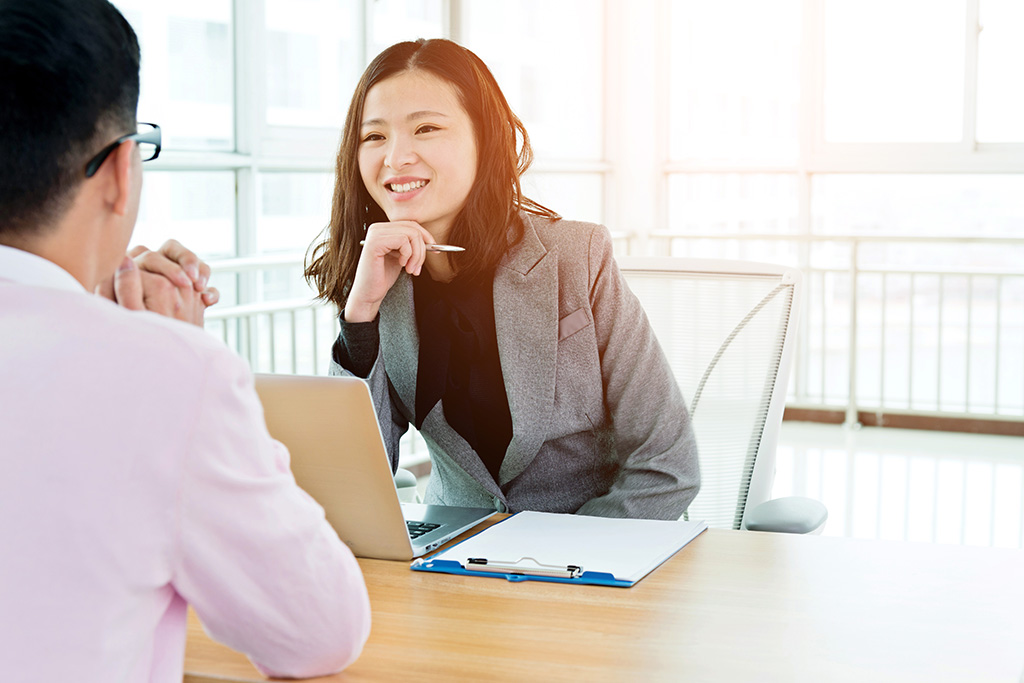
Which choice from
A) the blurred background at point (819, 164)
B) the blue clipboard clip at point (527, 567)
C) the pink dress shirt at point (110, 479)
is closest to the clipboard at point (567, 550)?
the blue clipboard clip at point (527, 567)

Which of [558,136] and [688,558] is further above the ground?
[558,136]

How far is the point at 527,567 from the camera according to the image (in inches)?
46.9

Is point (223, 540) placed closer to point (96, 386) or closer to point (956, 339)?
point (96, 386)

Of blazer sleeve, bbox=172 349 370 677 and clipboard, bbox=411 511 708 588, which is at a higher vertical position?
blazer sleeve, bbox=172 349 370 677

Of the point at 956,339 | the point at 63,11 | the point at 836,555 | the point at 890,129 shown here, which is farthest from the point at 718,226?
the point at 63,11

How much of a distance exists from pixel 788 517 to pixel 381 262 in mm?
673

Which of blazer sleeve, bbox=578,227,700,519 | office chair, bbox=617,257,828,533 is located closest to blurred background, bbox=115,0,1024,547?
office chair, bbox=617,257,828,533

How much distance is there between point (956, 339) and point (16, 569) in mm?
4918

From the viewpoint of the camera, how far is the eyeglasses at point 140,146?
73 centimetres

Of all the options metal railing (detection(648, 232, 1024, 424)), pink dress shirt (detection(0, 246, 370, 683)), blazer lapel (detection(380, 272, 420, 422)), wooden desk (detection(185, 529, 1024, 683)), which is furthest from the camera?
metal railing (detection(648, 232, 1024, 424))

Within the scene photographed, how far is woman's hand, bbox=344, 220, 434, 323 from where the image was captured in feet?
5.20

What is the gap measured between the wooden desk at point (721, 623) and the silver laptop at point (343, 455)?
4cm

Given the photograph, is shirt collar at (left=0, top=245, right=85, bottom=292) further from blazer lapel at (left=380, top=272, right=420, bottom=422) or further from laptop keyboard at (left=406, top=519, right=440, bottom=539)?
blazer lapel at (left=380, top=272, right=420, bottom=422)

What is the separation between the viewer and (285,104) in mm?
3564
